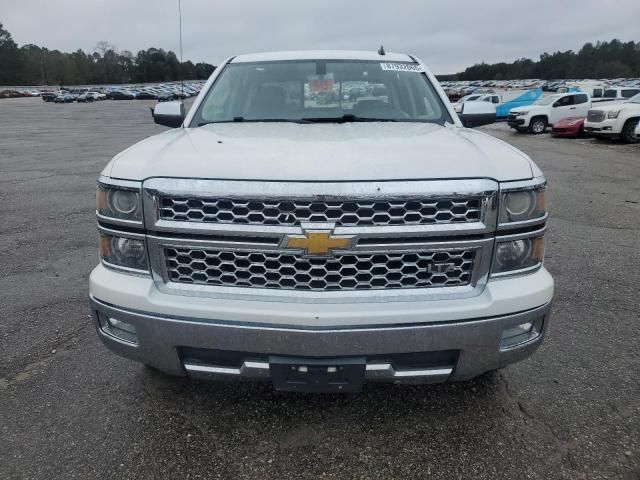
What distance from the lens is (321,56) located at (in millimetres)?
3768

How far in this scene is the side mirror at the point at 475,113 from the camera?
11.7 feet

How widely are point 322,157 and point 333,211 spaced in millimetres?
293

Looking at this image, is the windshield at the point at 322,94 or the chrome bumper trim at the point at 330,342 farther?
the windshield at the point at 322,94

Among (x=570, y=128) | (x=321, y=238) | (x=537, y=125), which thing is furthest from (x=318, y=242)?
(x=537, y=125)

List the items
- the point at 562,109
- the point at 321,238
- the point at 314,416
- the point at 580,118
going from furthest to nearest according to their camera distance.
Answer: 1. the point at 562,109
2. the point at 580,118
3. the point at 314,416
4. the point at 321,238

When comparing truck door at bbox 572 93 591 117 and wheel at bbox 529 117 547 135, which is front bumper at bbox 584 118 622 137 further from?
truck door at bbox 572 93 591 117

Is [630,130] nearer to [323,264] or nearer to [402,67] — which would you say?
[402,67]

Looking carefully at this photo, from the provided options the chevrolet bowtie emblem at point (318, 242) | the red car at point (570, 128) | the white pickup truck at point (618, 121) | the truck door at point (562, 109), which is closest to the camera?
the chevrolet bowtie emblem at point (318, 242)

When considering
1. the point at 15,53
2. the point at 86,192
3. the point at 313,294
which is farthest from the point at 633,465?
the point at 15,53

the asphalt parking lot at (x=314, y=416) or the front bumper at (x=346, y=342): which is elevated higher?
the front bumper at (x=346, y=342)

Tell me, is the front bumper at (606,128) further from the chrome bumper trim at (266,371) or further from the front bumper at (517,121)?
the chrome bumper trim at (266,371)

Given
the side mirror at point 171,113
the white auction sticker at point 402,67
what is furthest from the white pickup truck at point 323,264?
the white auction sticker at point 402,67

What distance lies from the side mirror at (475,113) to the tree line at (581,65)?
3879 inches

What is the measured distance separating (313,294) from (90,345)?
1.91m
